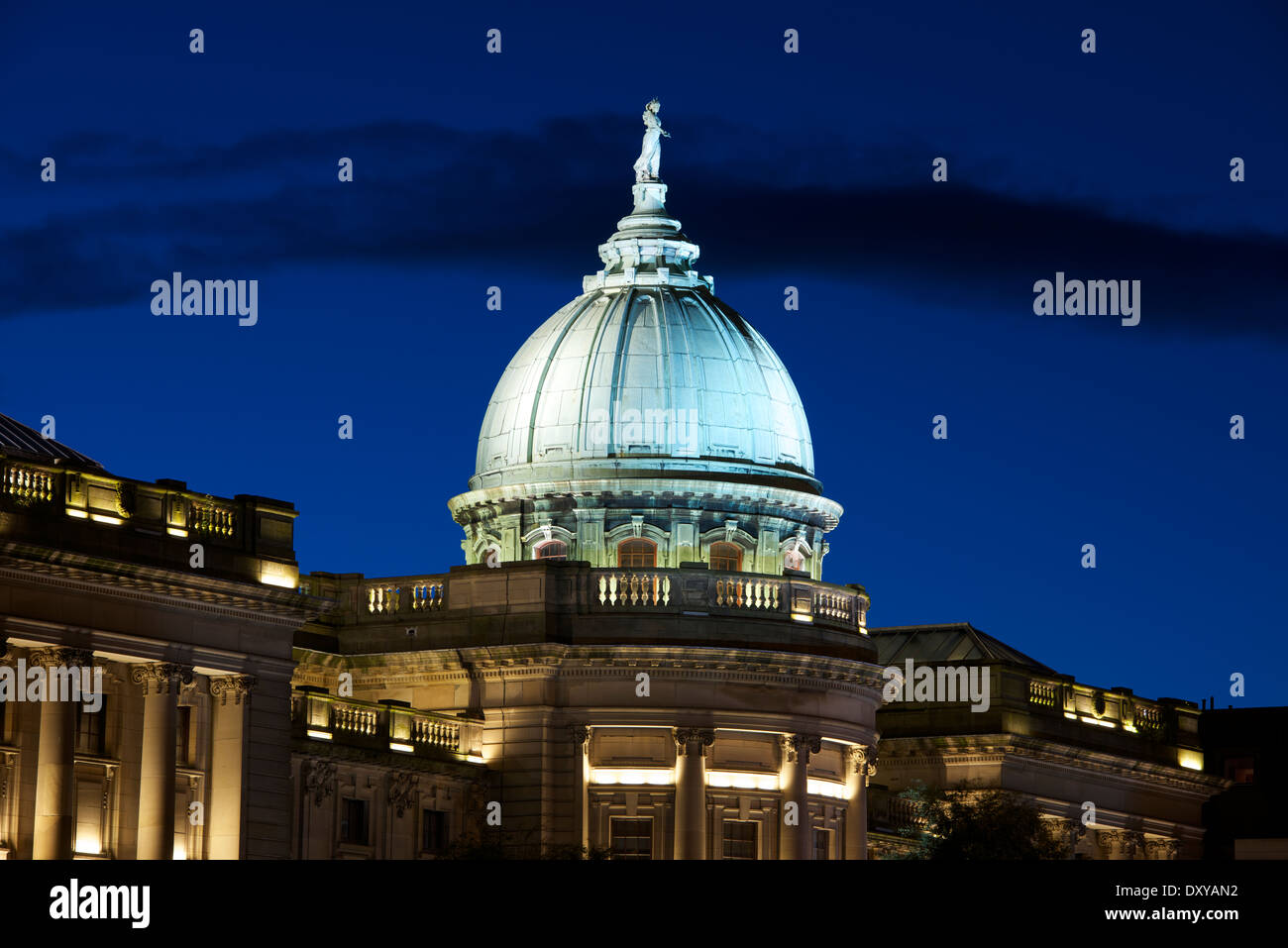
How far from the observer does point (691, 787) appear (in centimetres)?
10600

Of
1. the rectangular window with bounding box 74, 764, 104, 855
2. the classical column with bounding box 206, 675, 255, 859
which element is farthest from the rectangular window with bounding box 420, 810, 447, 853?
the rectangular window with bounding box 74, 764, 104, 855

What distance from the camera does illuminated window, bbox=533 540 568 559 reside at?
116938mm

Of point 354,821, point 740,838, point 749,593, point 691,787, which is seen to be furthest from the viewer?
point 749,593

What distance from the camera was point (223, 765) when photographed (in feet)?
307

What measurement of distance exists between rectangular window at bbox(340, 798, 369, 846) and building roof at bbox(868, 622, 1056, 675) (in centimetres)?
3385

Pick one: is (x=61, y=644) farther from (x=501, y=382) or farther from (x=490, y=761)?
(x=501, y=382)

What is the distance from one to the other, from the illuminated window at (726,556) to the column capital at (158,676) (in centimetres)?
A: 2920

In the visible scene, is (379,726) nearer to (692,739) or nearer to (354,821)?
(354,821)

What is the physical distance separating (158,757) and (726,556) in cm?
3107

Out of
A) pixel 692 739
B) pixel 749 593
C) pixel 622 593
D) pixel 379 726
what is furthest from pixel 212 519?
pixel 749 593
